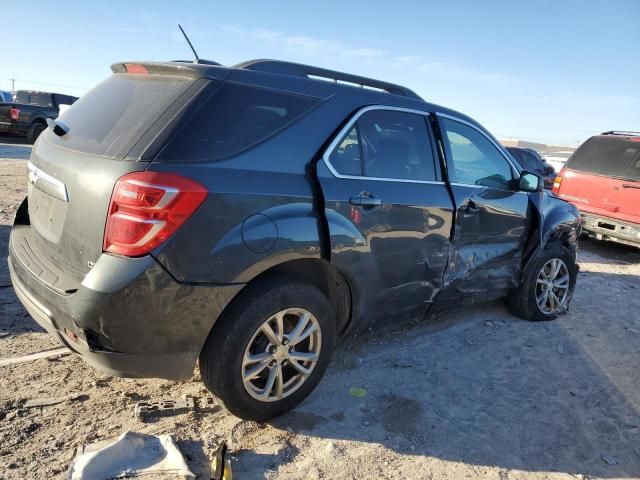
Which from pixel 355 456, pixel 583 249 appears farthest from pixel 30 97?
pixel 355 456

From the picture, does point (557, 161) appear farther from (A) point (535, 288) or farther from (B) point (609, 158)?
(A) point (535, 288)

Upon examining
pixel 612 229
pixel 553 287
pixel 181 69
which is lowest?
pixel 553 287

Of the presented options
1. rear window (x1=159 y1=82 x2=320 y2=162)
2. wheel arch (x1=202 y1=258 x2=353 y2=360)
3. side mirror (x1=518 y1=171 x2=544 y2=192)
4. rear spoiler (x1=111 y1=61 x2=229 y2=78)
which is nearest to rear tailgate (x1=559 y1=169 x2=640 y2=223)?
side mirror (x1=518 y1=171 x2=544 y2=192)

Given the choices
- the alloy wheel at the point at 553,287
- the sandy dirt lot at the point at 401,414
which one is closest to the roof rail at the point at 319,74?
the sandy dirt lot at the point at 401,414

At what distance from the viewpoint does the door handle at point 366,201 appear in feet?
9.75

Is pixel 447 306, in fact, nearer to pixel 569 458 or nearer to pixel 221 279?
pixel 569 458

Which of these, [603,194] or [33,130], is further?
[33,130]

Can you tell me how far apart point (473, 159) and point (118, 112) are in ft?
8.80

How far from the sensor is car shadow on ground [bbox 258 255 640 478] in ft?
9.38

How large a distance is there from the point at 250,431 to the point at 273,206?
126cm

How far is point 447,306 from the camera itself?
13.0 feet

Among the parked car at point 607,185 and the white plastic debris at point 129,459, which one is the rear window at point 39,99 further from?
the white plastic debris at point 129,459

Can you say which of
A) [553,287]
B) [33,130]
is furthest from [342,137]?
[33,130]

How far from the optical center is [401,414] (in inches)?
122
